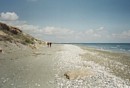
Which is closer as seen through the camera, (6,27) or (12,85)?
(12,85)

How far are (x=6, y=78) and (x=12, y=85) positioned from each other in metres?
2.80

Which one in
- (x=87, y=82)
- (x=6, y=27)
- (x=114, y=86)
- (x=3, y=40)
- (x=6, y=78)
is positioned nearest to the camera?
(x=114, y=86)

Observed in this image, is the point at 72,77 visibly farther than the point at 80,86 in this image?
Yes

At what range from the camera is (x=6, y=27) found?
252ft

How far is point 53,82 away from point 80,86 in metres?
2.97

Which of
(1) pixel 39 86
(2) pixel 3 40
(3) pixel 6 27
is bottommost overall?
(1) pixel 39 86

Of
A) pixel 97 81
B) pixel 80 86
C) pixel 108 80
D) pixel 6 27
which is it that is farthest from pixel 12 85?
pixel 6 27

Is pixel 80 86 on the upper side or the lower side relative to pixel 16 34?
lower

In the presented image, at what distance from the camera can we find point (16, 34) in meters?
79.7

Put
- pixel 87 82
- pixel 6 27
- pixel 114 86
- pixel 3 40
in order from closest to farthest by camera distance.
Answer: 1. pixel 114 86
2. pixel 87 82
3. pixel 3 40
4. pixel 6 27

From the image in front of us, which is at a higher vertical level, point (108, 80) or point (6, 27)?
point (6, 27)

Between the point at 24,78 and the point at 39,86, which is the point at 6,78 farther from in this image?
the point at 39,86

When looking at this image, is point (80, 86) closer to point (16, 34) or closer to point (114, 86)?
point (114, 86)

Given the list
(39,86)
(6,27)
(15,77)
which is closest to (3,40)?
(6,27)
